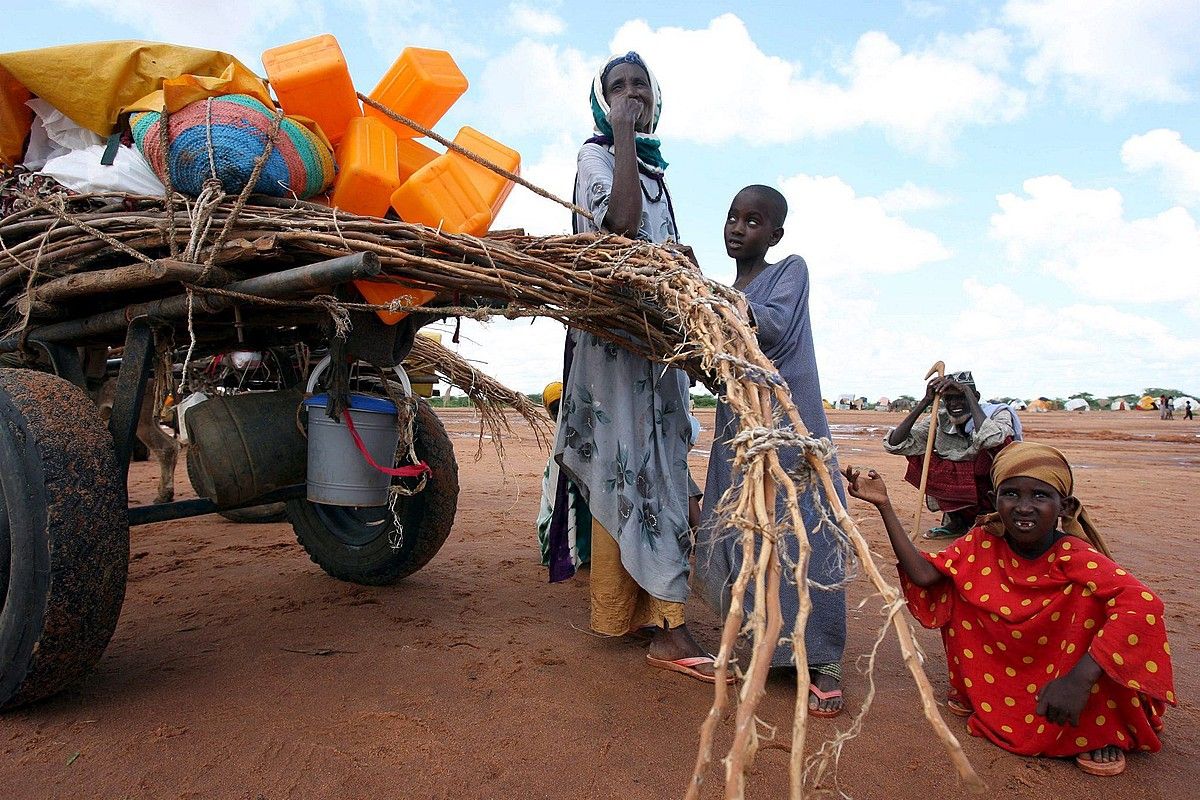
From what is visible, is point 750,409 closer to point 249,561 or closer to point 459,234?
point 459,234

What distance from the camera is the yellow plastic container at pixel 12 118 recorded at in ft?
8.09

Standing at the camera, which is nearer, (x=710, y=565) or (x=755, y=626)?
(x=755, y=626)

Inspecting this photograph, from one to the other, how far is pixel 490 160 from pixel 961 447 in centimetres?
449

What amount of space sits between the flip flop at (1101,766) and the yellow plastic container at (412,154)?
2803 mm

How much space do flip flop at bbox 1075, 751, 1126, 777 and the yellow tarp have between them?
3.17m

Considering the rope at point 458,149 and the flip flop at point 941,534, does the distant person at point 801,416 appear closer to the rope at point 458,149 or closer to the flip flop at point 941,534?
the rope at point 458,149

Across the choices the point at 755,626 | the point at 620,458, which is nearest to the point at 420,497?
the point at 620,458

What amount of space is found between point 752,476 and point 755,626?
0.28 metres

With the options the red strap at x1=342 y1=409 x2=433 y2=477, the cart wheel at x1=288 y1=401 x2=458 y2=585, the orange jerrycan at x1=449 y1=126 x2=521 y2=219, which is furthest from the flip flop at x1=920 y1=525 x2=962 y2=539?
the orange jerrycan at x1=449 y1=126 x2=521 y2=219

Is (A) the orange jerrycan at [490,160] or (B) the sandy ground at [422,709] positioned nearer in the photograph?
(B) the sandy ground at [422,709]

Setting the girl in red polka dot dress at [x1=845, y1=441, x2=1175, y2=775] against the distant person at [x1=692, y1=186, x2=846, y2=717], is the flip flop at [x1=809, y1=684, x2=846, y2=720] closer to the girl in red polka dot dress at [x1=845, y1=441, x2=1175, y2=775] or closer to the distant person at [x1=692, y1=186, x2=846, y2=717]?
the distant person at [x1=692, y1=186, x2=846, y2=717]

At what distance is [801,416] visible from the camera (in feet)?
8.08

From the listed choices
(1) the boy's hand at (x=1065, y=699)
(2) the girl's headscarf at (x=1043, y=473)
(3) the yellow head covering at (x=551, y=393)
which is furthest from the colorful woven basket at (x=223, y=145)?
(3) the yellow head covering at (x=551, y=393)

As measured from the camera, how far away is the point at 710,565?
2732mm
